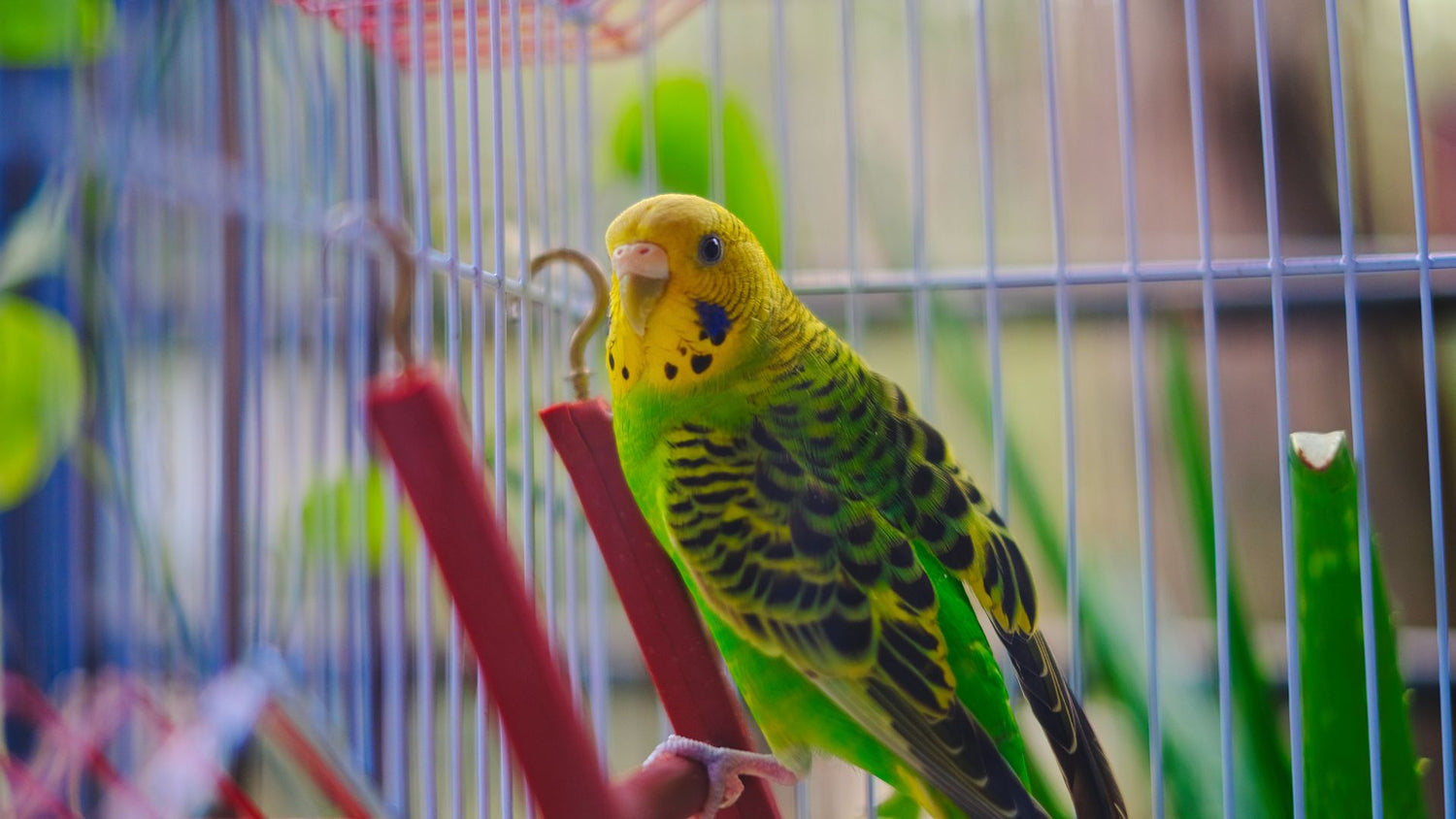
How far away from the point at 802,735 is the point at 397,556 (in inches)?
11.5

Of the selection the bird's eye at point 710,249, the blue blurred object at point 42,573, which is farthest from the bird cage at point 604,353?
the bird's eye at point 710,249

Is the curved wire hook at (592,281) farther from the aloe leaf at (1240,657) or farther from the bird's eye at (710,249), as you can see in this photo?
the aloe leaf at (1240,657)

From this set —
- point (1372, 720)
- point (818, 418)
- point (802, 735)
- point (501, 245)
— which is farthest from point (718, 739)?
point (1372, 720)

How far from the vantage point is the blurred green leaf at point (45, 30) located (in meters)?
0.70

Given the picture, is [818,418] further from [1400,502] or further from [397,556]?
[1400,502]

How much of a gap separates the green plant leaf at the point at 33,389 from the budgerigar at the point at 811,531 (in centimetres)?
41

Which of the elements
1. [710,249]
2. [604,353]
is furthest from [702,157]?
[710,249]

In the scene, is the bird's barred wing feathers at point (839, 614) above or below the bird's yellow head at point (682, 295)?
below

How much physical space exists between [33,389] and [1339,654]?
3.22ft

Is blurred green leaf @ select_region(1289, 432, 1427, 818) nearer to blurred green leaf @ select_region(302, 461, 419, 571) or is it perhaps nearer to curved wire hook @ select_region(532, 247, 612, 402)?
curved wire hook @ select_region(532, 247, 612, 402)

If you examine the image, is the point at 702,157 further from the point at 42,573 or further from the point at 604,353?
the point at 42,573

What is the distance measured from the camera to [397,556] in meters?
0.68

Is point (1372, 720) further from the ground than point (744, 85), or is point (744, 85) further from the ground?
point (744, 85)

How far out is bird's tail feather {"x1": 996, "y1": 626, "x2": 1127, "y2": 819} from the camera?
71 centimetres
